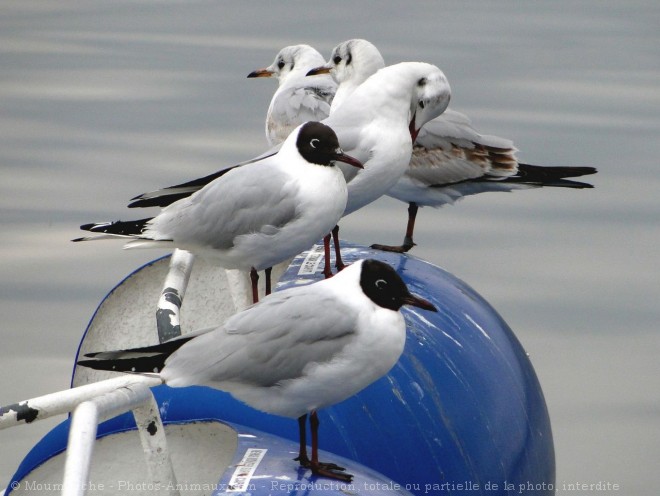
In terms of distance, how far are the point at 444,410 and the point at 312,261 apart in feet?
3.12

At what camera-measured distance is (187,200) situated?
4.73 meters

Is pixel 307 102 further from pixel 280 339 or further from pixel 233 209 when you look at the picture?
pixel 280 339

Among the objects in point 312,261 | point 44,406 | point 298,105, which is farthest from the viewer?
point 298,105

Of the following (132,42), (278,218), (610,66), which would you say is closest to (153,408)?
(278,218)

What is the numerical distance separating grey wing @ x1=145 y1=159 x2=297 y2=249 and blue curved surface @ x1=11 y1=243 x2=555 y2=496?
1.02ft

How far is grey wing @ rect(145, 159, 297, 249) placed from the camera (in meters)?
4.49

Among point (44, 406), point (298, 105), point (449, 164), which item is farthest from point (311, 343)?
point (298, 105)

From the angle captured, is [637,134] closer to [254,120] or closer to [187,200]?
[254,120]

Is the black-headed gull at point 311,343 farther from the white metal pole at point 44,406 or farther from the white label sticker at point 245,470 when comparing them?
the white metal pole at point 44,406

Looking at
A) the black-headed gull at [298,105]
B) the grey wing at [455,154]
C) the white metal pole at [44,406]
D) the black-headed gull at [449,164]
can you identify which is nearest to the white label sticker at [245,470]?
the white metal pole at [44,406]

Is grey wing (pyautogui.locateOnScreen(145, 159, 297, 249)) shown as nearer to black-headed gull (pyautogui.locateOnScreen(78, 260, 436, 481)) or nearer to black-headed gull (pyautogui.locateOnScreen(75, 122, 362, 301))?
black-headed gull (pyautogui.locateOnScreen(75, 122, 362, 301))

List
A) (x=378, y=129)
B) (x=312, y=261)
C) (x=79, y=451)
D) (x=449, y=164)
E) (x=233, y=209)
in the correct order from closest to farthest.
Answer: (x=79, y=451)
(x=233, y=209)
(x=378, y=129)
(x=312, y=261)
(x=449, y=164)

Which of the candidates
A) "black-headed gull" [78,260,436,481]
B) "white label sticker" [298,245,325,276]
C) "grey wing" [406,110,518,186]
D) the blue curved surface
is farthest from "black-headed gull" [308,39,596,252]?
"black-headed gull" [78,260,436,481]

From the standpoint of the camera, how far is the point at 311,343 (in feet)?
12.1
